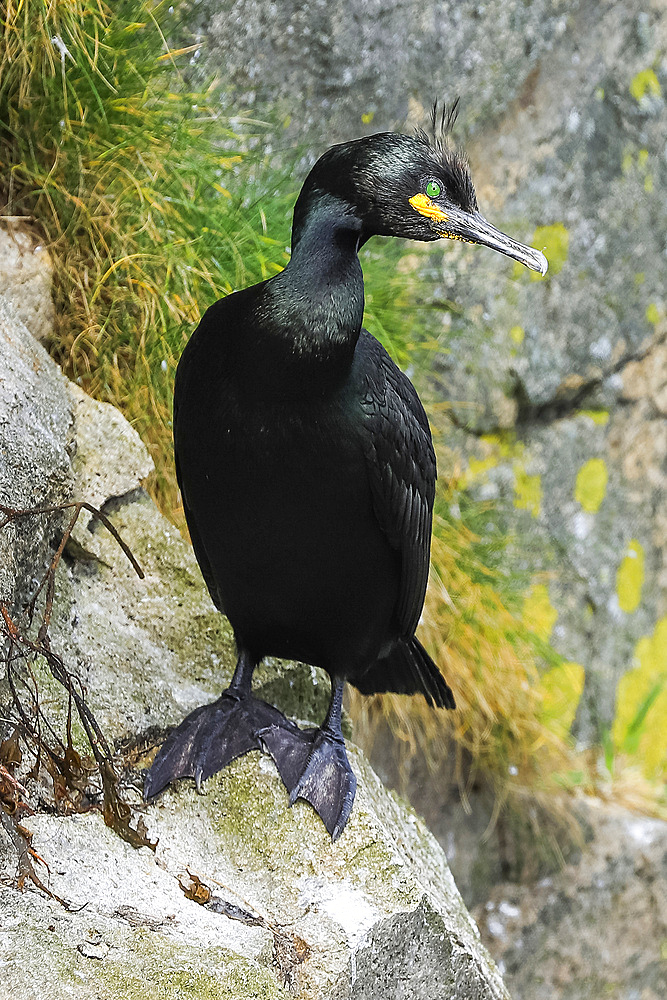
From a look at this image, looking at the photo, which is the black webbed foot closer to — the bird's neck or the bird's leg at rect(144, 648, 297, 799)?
the bird's leg at rect(144, 648, 297, 799)

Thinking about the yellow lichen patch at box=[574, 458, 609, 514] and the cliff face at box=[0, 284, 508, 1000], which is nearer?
the cliff face at box=[0, 284, 508, 1000]

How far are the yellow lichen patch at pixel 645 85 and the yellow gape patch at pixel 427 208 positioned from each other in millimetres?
2638

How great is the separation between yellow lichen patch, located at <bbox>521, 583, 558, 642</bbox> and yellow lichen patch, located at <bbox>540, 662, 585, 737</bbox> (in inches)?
5.5

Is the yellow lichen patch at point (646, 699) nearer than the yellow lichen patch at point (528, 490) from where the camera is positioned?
No

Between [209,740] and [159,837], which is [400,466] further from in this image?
[159,837]

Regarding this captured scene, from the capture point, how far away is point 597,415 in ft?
12.9

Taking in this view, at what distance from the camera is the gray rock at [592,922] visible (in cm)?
332

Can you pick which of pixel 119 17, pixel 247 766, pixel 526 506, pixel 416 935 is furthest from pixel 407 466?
pixel 526 506

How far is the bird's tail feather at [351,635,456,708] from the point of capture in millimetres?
2146

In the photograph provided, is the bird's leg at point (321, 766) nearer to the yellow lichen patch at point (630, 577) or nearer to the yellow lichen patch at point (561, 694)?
the yellow lichen patch at point (561, 694)

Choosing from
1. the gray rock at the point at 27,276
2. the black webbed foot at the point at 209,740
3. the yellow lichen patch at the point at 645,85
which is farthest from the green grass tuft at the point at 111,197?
the yellow lichen patch at the point at 645,85

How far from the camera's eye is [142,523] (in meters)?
2.19

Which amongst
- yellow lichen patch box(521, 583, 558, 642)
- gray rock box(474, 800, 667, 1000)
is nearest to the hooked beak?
yellow lichen patch box(521, 583, 558, 642)

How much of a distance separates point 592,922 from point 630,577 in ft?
4.33
